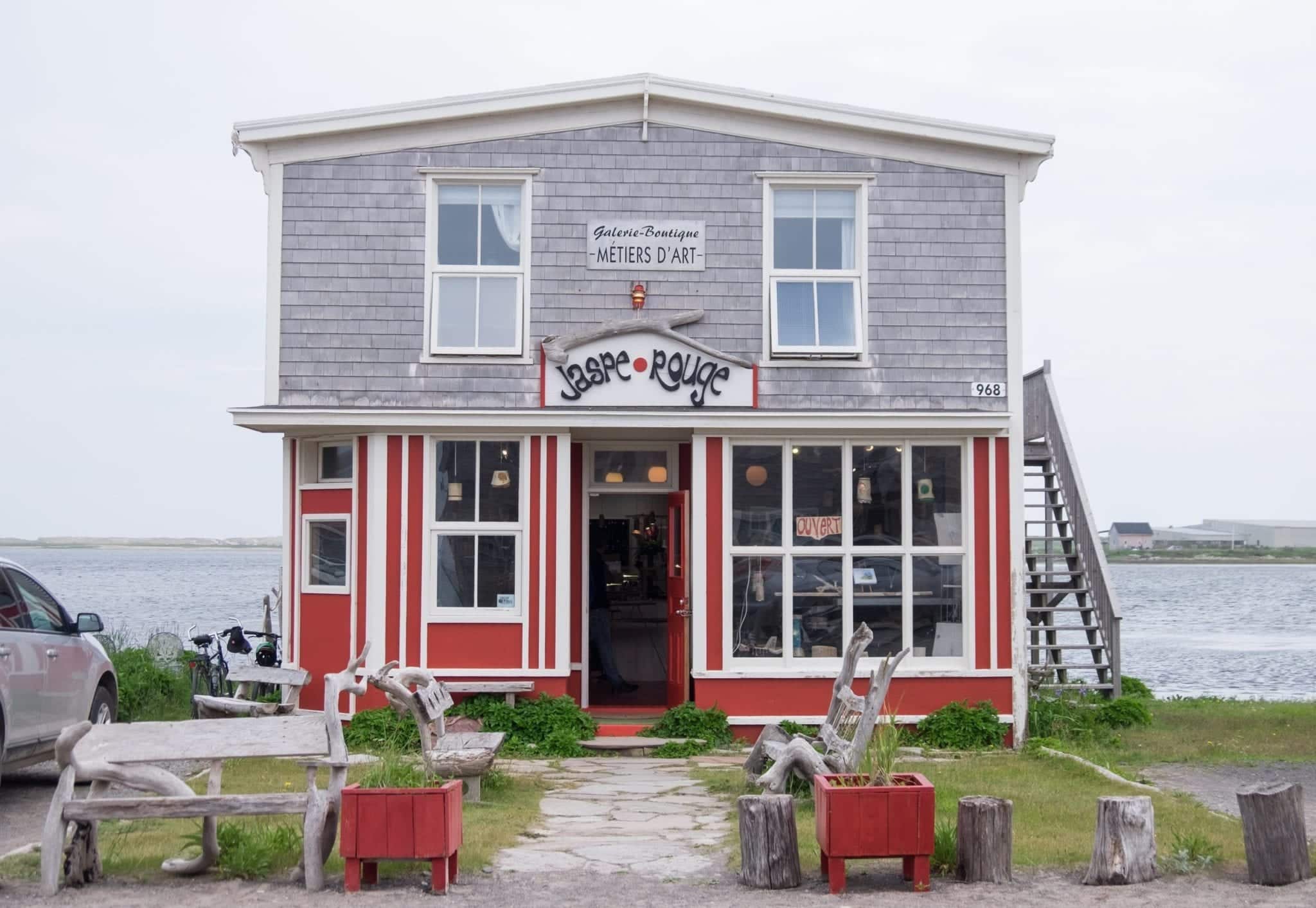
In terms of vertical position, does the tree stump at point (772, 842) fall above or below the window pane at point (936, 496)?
below

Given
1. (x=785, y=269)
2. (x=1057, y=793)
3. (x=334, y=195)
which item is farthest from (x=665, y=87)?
(x=1057, y=793)

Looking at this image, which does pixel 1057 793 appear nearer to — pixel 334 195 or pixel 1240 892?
pixel 1240 892

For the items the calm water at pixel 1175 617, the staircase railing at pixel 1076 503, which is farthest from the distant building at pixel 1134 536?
the staircase railing at pixel 1076 503

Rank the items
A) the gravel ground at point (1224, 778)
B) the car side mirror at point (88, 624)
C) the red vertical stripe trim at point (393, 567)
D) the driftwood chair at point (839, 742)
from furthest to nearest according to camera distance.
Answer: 1. the red vertical stripe trim at point (393, 567)
2. the car side mirror at point (88, 624)
3. the gravel ground at point (1224, 778)
4. the driftwood chair at point (839, 742)

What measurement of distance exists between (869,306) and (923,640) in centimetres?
312

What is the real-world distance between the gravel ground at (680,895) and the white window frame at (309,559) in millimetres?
5813

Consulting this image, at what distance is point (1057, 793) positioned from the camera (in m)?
10.4

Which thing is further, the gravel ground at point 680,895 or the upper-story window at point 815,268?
the upper-story window at point 815,268

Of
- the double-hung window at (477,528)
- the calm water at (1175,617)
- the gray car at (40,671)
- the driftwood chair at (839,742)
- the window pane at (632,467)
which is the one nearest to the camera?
the driftwood chair at (839,742)

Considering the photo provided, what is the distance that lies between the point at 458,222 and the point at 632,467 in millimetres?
2959

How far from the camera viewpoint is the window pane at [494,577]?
43.3 feet


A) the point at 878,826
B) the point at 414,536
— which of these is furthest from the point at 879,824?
the point at 414,536

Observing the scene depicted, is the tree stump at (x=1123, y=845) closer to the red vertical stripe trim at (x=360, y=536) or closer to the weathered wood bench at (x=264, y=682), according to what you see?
the red vertical stripe trim at (x=360, y=536)

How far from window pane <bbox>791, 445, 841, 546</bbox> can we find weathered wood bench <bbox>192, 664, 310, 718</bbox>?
15.5 feet
